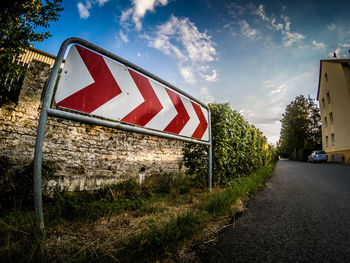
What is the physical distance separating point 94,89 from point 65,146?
2.60m

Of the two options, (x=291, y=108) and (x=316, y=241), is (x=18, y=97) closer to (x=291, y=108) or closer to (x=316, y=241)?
(x=316, y=241)

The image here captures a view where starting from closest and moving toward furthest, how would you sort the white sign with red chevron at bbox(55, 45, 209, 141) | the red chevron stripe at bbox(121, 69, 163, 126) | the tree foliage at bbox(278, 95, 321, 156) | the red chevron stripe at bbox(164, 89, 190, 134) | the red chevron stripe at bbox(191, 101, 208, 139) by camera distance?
the white sign with red chevron at bbox(55, 45, 209, 141)
the red chevron stripe at bbox(121, 69, 163, 126)
the red chevron stripe at bbox(164, 89, 190, 134)
the red chevron stripe at bbox(191, 101, 208, 139)
the tree foliage at bbox(278, 95, 321, 156)


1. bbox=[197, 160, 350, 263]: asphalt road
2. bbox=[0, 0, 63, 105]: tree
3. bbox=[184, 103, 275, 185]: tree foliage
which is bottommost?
bbox=[197, 160, 350, 263]: asphalt road

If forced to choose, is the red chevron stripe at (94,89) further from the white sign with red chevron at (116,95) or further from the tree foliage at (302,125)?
the tree foliage at (302,125)

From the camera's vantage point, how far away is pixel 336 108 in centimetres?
1850

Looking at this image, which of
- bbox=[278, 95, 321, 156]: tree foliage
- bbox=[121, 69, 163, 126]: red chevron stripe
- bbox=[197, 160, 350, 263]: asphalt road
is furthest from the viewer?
bbox=[278, 95, 321, 156]: tree foliage

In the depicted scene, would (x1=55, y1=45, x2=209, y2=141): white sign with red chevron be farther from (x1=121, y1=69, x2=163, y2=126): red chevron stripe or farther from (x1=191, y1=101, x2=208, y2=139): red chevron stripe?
(x1=191, y1=101, x2=208, y2=139): red chevron stripe

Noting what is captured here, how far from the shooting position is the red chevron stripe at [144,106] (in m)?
1.88

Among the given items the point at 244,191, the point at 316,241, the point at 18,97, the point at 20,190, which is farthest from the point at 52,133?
the point at 316,241

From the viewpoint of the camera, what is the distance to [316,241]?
1.36m

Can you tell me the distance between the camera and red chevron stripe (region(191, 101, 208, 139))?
2.83m

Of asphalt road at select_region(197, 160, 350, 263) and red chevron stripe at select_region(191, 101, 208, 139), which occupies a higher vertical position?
red chevron stripe at select_region(191, 101, 208, 139)

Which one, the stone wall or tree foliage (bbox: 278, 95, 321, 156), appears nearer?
the stone wall

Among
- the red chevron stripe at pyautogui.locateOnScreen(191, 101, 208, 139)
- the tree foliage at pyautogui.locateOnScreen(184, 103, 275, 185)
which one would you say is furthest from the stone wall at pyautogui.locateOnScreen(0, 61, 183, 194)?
the red chevron stripe at pyautogui.locateOnScreen(191, 101, 208, 139)
